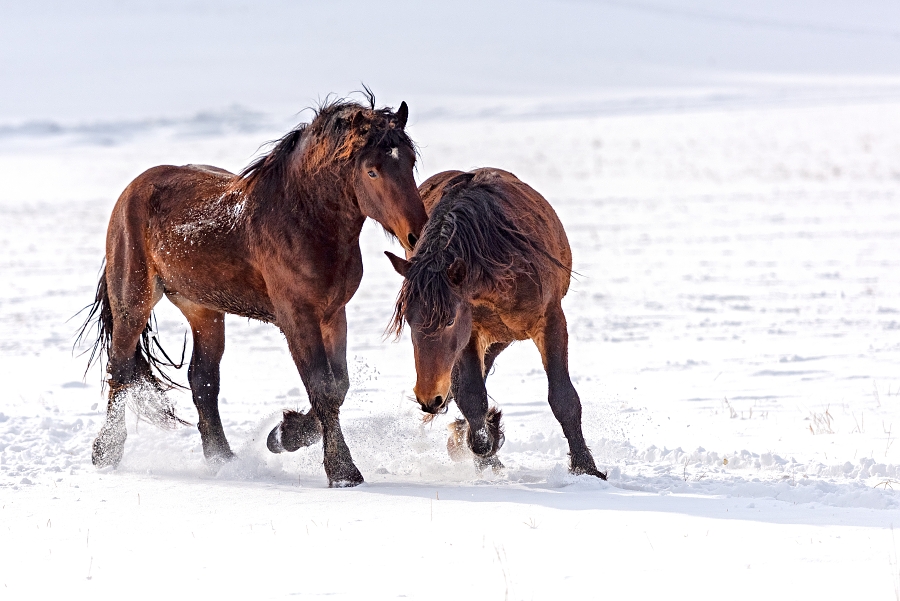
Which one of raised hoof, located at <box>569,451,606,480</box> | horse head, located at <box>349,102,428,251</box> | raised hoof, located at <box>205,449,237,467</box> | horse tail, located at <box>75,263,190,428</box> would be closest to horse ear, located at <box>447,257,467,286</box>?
horse head, located at <box>349,102,428,251</box>

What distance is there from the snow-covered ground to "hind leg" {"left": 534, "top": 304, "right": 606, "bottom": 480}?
14cm

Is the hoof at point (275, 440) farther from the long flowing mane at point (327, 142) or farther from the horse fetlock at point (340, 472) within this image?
the long flowing mane at point (327, 142)

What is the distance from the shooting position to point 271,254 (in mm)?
5648

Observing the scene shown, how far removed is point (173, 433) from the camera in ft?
23.4

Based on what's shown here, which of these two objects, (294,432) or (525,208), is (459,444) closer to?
(294,432)

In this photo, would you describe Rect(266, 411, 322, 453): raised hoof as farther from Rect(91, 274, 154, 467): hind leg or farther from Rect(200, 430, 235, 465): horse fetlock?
Rect(91, 274, 154, 467): hind leg

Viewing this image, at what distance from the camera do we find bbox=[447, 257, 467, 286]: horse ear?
5070mm

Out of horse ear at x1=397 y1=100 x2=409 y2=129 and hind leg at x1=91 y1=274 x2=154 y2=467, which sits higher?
horse ear at x1=397 y1=100 x2=409 y2=129

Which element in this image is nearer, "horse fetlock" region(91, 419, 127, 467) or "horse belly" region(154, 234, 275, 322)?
"horse belly" region(154, 234, 275, 322)

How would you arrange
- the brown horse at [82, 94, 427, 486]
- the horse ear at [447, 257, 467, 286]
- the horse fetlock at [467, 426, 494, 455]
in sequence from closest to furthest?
the horse ear at [447, 257, 467, 286] → the brown horse at [82, 94, 427, 486] → the horse fetlock at [467, 426, 494, 455]

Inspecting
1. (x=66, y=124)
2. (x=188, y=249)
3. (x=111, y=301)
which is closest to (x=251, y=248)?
(x=188, y=249)

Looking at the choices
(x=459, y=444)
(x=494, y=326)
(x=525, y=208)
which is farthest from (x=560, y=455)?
(x=525, y=208)

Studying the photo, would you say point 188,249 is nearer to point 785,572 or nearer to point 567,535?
point 567,535

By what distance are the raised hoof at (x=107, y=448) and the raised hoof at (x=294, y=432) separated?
101 centimetres
